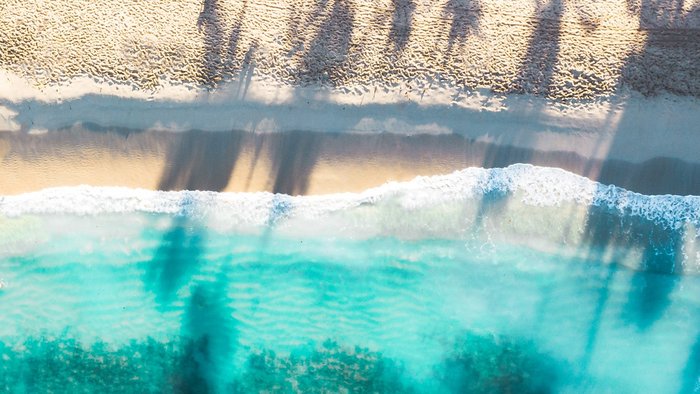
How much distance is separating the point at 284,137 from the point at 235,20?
7.25 ft

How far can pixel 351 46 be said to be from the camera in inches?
353

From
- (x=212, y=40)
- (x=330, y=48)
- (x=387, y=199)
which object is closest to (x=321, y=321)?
(x=387, y=199)

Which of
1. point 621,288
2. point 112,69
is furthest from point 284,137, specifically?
point 621,288

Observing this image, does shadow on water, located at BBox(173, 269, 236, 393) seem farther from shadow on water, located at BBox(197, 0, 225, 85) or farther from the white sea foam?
shadow on water, located at BBox(197, 0, 225, 85)

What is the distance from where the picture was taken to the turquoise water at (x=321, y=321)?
28.0ft

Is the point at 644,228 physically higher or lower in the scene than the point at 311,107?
lower

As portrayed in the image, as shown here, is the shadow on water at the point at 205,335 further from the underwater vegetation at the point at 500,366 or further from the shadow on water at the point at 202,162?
the underwater vegetation at the point at 500,366

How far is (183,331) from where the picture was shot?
28.1 ft

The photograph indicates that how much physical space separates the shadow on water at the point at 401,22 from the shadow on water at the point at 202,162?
306 centimetres

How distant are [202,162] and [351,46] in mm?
3151

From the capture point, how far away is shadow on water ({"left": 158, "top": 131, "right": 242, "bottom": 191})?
873cm

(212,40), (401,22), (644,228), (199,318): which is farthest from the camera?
(401,22)

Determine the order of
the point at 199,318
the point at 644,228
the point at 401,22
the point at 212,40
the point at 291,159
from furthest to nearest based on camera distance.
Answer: the point at 401,22 → the point at 212,40 → the point at 291,159 → the point at 644,228 → the point at 199,318

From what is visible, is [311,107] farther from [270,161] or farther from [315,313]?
[315,313]
